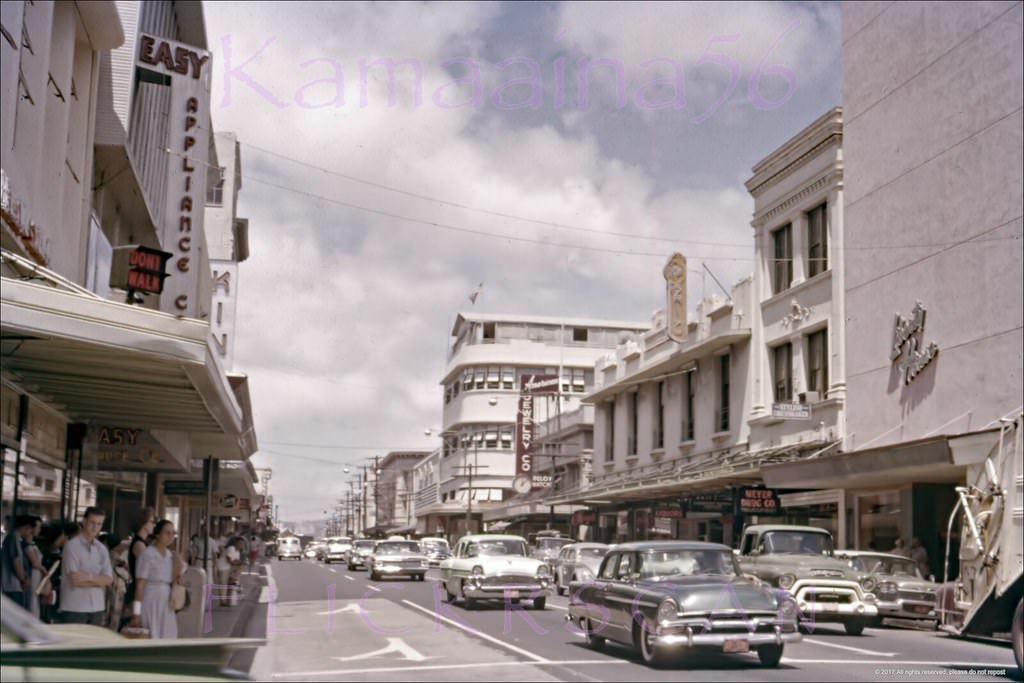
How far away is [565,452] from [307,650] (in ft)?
168

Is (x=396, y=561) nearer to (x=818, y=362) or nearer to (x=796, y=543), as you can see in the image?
(x=818, y=362)

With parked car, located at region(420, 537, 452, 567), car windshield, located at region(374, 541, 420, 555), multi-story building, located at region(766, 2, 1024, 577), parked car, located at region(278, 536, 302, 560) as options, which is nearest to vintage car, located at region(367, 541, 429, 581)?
car windshield, located at region(374, 541, 420, 555)

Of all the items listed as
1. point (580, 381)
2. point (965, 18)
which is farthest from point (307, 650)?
point (580, 381)

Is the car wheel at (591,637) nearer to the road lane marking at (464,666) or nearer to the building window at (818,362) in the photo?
the road lane marking at (464,666)

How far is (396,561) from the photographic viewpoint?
40531 mm

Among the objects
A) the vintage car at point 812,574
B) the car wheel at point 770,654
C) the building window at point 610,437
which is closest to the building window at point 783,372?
the vintage car at point 812,574

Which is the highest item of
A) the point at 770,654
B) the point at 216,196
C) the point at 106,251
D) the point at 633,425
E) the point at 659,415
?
the point at 216,196

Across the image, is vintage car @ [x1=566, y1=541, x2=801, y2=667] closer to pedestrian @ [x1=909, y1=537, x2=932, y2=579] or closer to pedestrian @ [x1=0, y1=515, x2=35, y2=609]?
pedestrian @ [x1=0, y1=515, x2=35, y2=609]

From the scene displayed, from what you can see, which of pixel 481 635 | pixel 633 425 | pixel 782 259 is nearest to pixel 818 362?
pixel 782 259

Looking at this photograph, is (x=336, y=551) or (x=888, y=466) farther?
(x=336, y=551)

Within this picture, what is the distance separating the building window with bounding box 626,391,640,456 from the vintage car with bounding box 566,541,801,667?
36255mm

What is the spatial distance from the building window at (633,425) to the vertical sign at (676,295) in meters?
9.59

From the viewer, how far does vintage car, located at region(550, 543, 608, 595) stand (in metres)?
31.5

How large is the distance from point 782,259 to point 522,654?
2462cm
